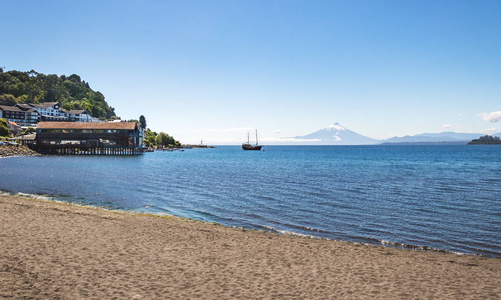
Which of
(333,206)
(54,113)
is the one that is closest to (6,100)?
(54,113)

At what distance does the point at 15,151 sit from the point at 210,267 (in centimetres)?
10187

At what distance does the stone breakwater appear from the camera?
267ft

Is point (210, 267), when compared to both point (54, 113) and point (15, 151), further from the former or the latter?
point (54, 113)

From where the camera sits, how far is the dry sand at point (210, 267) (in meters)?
8.35

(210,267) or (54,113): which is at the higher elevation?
(54,113)

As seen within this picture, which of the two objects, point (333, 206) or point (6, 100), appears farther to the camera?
point (6, 100)

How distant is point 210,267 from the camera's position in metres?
10.4

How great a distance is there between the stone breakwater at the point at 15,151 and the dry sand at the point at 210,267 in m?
84.4

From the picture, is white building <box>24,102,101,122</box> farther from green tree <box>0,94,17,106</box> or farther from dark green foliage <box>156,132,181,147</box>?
dark green foliage <box>156,132,181,147</box>

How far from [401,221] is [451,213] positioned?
5268 millimetres

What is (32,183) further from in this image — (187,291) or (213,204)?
(187,291)

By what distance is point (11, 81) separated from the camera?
182 metres

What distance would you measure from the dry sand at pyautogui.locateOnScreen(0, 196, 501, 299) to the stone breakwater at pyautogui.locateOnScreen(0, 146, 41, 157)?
84390 mm

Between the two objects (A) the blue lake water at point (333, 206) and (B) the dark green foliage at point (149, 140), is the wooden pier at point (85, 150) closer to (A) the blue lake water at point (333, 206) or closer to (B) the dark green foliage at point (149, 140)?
(B) the dark green foliage at point (149, 140)
